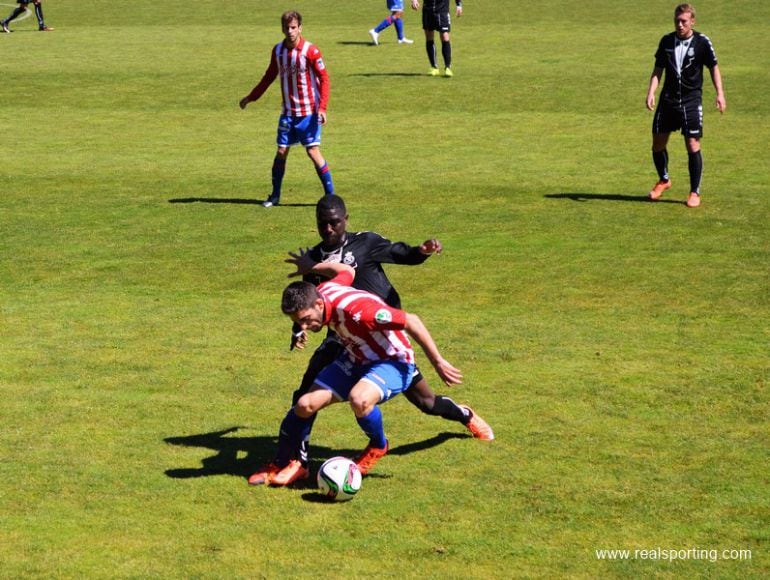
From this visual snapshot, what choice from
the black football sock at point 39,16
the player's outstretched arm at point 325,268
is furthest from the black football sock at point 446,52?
the player's outstretched arm at point 325,268

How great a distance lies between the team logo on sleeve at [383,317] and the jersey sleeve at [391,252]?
2.20ft

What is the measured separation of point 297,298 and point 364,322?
0.54 metres

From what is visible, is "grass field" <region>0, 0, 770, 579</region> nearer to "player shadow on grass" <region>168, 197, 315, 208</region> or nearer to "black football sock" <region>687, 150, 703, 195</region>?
"player shadow on grass" <region>168, 197, 315, 208</region>

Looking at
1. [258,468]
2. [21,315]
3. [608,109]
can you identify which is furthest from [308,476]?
[608,109]

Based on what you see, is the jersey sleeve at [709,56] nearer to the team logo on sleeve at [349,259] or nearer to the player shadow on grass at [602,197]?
the player shadow on grass at [602,197]

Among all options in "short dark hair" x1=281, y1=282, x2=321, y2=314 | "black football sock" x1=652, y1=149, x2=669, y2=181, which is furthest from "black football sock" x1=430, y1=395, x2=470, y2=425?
"black football sock" x1=652, y1=149, x2=669, y2=181

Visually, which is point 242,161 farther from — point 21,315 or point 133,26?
point 133,26

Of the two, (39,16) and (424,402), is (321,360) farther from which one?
(39,16)

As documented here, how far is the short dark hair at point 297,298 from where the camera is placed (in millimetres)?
7926

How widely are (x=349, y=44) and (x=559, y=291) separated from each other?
73.6 ft

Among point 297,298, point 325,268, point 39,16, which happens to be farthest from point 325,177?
point 39,16

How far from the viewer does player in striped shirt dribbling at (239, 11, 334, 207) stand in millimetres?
16453

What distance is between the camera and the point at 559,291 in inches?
515

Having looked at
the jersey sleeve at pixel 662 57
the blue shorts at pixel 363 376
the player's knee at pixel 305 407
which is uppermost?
the jersey sleeve at pixel 662 57
